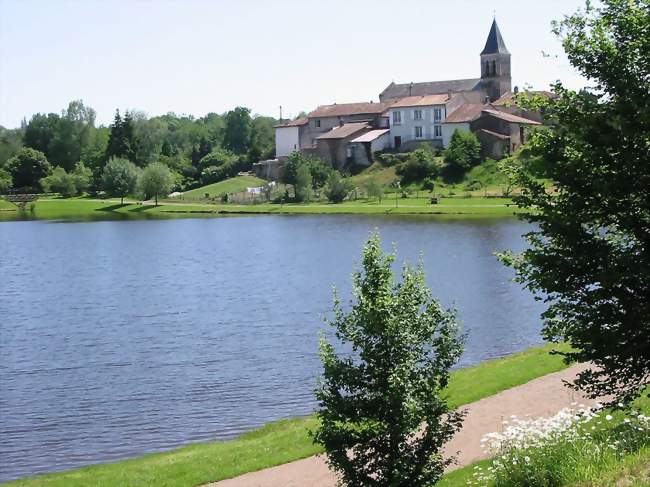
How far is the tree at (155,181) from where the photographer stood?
116m

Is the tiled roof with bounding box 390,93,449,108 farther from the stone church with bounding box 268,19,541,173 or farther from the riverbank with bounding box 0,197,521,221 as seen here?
the riverbank with bounding box 0,197,521,221

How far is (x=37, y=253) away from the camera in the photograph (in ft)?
236

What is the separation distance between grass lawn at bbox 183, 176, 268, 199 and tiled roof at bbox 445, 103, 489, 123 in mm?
28502

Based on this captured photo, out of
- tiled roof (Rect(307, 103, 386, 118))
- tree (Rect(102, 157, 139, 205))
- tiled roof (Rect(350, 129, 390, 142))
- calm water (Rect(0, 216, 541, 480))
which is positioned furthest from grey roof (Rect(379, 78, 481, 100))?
calm water (Rect(0, 216, 541, 480))

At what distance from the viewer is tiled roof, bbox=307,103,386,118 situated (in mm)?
131875

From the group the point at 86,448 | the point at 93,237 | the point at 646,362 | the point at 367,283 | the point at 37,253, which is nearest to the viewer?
the point at 646,362

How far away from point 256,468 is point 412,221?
6726 cm

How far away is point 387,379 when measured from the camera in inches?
548

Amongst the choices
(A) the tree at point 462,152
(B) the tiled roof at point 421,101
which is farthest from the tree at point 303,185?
(B) the tiled roof at point 421,101

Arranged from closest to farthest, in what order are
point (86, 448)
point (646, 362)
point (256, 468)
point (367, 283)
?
point (646, 362), point (367, 283), point (256, 468), point (86, 448)

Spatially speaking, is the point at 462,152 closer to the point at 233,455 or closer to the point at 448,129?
the point at 448,129

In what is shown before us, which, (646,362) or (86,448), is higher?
(646,362)

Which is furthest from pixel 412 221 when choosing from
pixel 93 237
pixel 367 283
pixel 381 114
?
pixel 367 283

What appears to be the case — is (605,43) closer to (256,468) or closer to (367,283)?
(367,283)
